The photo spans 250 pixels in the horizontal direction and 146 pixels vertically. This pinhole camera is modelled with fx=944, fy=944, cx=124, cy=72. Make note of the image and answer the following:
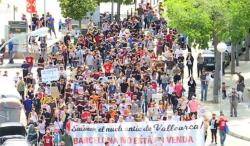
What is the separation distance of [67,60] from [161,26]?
28.4 ft

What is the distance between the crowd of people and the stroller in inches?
1.9

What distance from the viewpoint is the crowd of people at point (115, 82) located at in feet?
123

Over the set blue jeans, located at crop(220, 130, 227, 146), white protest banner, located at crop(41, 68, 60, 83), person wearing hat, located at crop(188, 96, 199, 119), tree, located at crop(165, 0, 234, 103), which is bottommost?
blue jeans, located at crop(220, 130, 227, 146)

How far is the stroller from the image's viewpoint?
36000mm

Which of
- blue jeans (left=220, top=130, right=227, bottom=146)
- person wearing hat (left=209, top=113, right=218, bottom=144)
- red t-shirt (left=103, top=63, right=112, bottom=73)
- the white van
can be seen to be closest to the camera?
blue jeans (left=220, top=130, right=227, bottom=146)

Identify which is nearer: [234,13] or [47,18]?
[234,13]

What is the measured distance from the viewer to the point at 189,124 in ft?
120

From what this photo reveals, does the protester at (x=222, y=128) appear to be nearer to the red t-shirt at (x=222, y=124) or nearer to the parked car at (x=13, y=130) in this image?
the red t-shirt at (x=222, y=124)

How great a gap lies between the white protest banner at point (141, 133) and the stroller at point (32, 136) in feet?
4.77

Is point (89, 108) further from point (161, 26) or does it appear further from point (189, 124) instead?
point (161, 26)

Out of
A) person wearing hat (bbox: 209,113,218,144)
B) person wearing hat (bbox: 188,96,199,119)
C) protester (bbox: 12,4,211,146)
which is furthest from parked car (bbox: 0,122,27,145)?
person wearing hat (bbox: 209,113,218,144)

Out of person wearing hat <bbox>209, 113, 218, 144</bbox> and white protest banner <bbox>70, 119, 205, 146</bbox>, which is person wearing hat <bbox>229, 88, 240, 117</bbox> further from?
white protest banner <bbox>70, 119, 205, 146</bbox>

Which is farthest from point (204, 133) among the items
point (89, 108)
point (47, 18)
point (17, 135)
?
point (47, 18)

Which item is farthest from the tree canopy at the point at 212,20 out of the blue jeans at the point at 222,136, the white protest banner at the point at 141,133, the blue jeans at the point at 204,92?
the white protest banner at the point at 141,133
